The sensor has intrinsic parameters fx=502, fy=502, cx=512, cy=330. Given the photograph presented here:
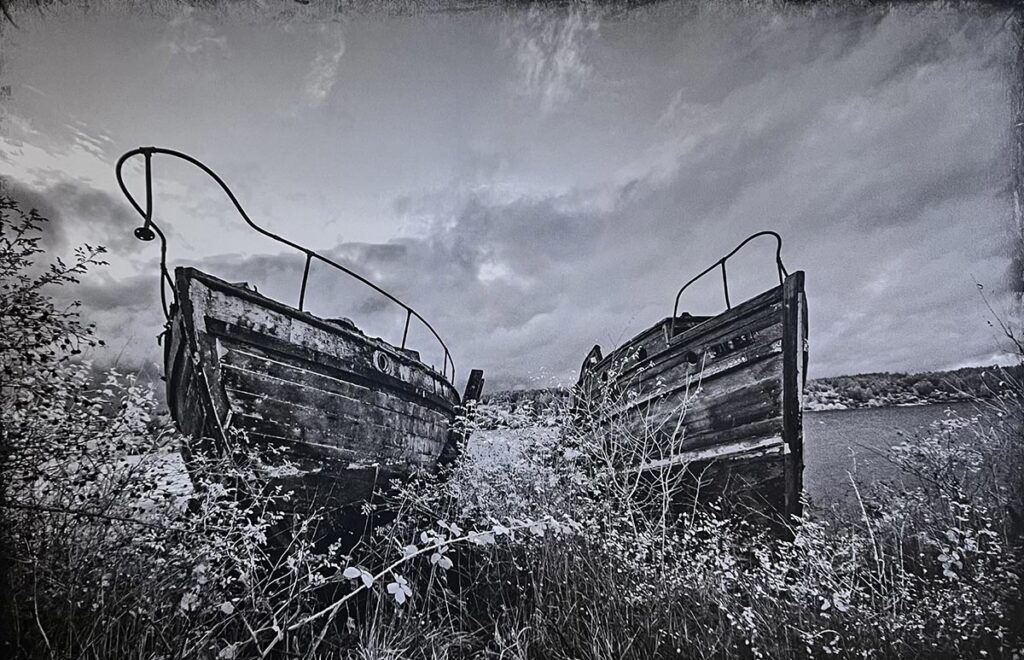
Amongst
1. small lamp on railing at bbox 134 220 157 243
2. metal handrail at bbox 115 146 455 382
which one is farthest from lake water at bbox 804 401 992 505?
small lamp on railing at bbox 134 220 157 243

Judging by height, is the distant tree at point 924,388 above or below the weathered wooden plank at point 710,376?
below

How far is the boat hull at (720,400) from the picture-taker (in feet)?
7.91

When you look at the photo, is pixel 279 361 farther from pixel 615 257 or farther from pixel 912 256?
pixel 912 256

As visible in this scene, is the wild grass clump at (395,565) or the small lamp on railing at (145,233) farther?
the small lamp on railing at (145,233)

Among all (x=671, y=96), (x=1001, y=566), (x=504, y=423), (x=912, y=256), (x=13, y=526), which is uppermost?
(x=671, y=96)

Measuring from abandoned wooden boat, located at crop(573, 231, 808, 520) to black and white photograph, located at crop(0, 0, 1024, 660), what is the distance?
26 mm

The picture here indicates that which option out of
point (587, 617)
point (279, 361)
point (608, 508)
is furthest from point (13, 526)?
point (608, 508)

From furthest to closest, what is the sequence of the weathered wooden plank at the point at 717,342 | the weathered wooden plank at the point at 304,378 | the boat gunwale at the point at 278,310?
the weathered wooden plank at the point at 717,342 → the weathered wooden plank at the point at 304,378 → the boat gunwale at the point at 278,310

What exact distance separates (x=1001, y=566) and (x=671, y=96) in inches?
87.4

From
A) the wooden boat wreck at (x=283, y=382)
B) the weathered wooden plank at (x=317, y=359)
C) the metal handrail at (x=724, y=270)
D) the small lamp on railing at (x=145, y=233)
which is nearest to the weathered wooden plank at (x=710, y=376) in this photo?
the metal handrail at (x=724, y=270)

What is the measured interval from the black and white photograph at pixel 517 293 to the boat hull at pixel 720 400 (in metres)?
0.03

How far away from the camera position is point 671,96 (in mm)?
2225

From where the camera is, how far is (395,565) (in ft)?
6.03

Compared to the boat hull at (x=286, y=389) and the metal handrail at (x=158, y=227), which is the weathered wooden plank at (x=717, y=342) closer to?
the boat hull at (x=286, y=389)
